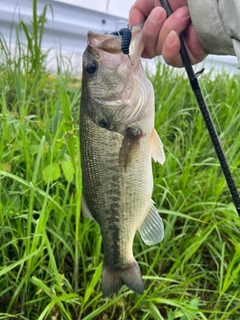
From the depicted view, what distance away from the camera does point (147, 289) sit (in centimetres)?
181

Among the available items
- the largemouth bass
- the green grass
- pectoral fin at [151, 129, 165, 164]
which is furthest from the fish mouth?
the green grass

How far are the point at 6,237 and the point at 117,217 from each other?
0.58 m

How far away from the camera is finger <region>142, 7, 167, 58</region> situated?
131 cm

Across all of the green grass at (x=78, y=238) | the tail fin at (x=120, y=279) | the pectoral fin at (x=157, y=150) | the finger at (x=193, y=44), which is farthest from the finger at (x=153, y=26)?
the tail fin at (x=120, y=279)

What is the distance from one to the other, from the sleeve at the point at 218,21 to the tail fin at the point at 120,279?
0.81 metres

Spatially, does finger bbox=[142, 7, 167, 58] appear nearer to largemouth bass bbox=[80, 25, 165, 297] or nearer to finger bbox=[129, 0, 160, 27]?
largemouth bass bbox=[80, 25, 165, 297]

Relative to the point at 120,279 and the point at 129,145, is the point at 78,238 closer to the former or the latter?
the point at 120,279

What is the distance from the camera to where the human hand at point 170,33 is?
1.31 m

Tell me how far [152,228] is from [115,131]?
1.24 ft

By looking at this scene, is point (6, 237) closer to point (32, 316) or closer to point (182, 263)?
point (32, 316)

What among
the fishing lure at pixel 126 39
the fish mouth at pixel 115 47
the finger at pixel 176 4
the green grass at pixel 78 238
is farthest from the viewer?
the green grass at pixel 78 238

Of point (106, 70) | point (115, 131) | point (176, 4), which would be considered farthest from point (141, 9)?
point (115, 131)

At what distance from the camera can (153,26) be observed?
133cm

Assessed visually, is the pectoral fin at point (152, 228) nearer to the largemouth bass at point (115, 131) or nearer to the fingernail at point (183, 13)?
the largemouth bass at point (115, 131)
